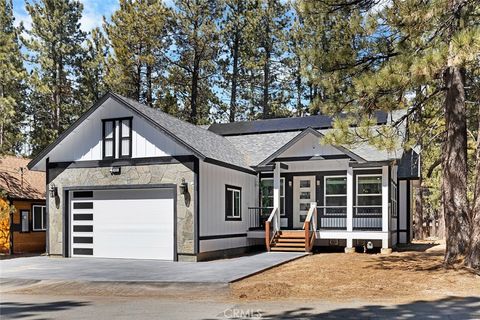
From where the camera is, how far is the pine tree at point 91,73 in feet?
108

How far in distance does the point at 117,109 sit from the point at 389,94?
9.56 m

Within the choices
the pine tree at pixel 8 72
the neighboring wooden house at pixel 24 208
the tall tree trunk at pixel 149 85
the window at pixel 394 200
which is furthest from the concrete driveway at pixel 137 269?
the tall tree trunk at pixel 149 85

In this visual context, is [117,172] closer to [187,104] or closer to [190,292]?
[190,292]

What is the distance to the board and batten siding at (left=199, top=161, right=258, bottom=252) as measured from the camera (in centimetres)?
1677

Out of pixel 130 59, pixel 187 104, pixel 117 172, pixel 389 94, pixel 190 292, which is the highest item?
Answer: pixel 130 59

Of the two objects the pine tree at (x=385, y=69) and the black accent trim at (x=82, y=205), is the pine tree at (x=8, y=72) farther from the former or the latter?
the pine tree at (x=385, y=69)

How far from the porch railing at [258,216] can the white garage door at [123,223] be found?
464cm

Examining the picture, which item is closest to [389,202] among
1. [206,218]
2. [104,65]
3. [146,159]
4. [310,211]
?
[310,211]

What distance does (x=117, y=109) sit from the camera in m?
17.7

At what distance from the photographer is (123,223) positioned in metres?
17.7

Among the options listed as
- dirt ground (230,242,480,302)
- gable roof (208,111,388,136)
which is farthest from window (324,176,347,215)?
dirt ground (230,242,480,302)

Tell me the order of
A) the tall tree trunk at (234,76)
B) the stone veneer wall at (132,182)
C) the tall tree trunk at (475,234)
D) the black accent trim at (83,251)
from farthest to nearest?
the tall tree trunk at (234,76)
the black accent trim at (83,251)
the stone veneer wall at (132,182)
the tall tree trunk at (475,234)

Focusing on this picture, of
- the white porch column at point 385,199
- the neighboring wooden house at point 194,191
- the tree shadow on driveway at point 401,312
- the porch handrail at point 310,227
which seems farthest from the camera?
the porch handrail at point 310,227

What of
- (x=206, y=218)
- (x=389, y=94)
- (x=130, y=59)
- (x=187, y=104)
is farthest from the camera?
(x=187, y=104)
